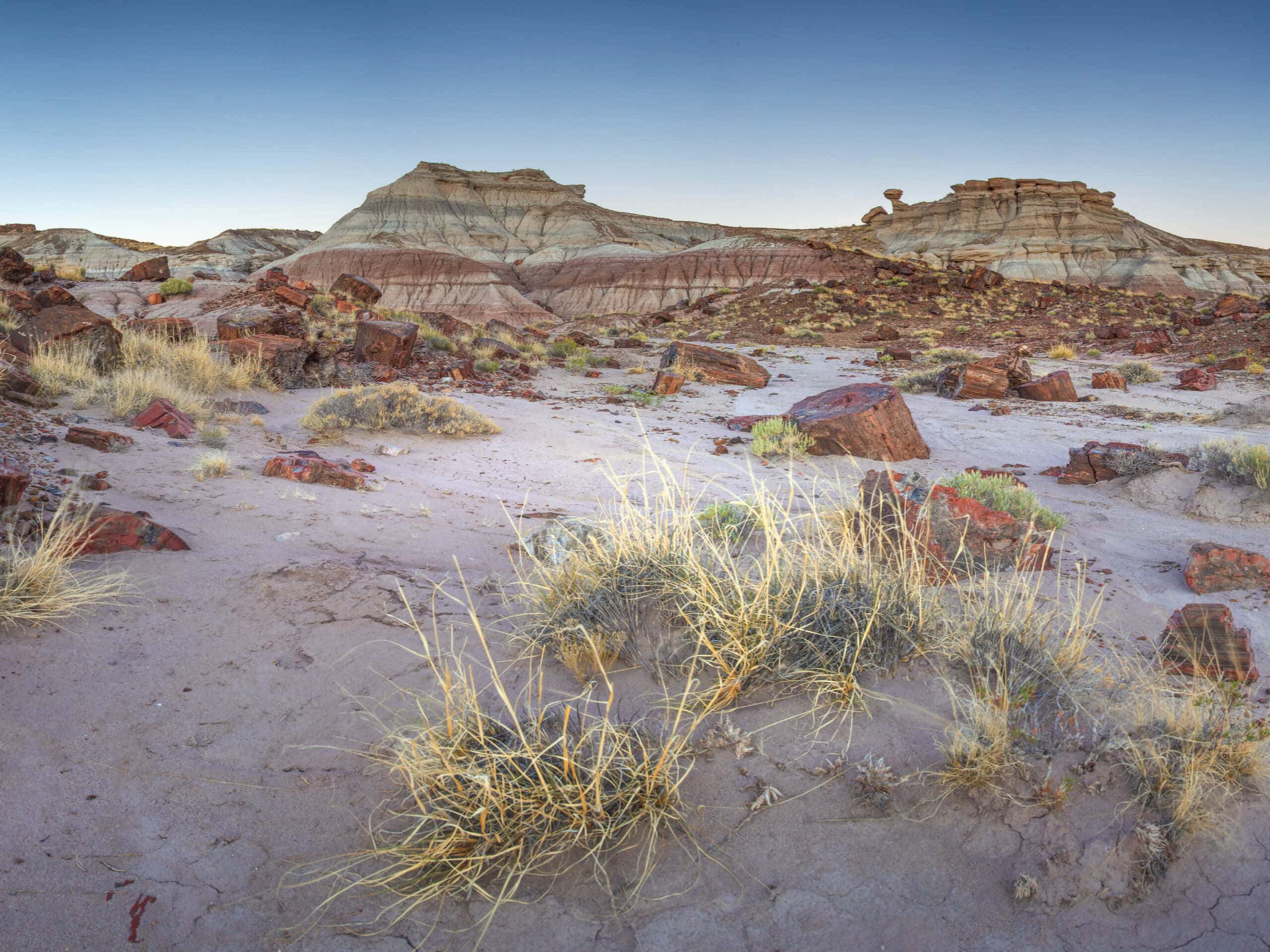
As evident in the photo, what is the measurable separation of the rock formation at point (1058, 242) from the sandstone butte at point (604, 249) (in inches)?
6.1

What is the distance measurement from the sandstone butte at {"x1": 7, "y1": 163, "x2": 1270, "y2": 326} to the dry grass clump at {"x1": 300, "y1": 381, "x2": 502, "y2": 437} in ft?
99.4

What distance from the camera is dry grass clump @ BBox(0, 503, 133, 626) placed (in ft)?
9.79

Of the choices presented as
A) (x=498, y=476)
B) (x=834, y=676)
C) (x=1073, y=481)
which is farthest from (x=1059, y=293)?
(x=834, y=676)

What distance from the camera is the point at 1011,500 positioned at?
17.2ft

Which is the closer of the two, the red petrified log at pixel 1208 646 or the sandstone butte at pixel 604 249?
the red petrified log at pixel 1208 646

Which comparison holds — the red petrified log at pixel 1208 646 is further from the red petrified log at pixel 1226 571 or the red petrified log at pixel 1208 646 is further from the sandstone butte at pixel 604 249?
the sandstone butte at pixel 604 249

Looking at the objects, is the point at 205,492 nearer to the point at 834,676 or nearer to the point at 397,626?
the point at 397,626

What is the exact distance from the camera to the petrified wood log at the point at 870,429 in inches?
316

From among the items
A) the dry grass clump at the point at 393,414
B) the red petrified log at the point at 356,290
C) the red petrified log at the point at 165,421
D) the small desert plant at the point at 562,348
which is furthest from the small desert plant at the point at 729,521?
the red petrified log at the point at 356,290

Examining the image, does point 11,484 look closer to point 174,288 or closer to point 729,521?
point 729,521

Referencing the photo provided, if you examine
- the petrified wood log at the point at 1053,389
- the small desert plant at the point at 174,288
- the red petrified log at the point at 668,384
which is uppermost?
the small desert plant at the point at 174,288

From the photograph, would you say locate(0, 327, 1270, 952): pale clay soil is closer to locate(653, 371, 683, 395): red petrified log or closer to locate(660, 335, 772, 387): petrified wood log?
locate(653, 371, 683, 395): red petrified log

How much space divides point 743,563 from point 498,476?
3.69 metres

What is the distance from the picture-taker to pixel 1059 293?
1380 inches
